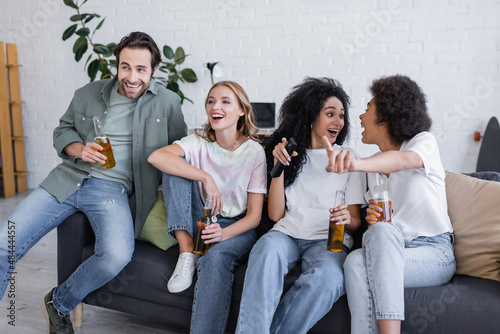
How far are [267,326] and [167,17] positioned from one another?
3569mm

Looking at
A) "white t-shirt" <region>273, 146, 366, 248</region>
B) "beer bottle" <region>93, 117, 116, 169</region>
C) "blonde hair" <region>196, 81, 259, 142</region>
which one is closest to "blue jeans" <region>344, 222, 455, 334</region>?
"white t-shirt" <region>273, 146, 366, 248</region>

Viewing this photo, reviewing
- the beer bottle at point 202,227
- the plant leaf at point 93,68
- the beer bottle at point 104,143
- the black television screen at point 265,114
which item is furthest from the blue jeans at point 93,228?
the plant leaf at point 93,68

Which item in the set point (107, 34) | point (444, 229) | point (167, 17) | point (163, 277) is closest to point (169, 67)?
point (167, 17)

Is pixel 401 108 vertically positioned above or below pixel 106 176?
above

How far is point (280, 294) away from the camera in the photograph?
168 centimetres

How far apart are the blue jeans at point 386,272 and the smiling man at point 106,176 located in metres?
0.91

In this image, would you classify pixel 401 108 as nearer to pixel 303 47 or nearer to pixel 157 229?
pixel 157 229

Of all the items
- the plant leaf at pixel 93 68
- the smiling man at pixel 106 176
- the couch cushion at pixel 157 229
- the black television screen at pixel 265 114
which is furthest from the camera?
the plant leaf at pixel 93 68

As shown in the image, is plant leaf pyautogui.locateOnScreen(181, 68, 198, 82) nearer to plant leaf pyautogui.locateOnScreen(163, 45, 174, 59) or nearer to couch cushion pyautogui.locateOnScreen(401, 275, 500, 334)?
plant leaf pyautogui.locateOnScreen(163, 45, 174, 59)

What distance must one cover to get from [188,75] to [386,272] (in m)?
3.17

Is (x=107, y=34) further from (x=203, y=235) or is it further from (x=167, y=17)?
(x=203, y=235)

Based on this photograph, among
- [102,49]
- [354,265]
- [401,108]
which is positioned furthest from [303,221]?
[102,49]

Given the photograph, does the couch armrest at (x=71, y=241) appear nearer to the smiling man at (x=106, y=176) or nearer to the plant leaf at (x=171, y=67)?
the smiling man at (x=106, y=176)

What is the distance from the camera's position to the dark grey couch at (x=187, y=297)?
5.29 ft
